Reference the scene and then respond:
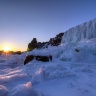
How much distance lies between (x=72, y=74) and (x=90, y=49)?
32.9ft

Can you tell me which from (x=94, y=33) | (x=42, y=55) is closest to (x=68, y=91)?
(x=42, y=55)

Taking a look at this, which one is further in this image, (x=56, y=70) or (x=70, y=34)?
(x=70, y=34)

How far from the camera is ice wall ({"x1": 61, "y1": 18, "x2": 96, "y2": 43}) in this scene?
26.5m

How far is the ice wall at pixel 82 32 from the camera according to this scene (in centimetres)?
2651

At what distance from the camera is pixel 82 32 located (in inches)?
1148

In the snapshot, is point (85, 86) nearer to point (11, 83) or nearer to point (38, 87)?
point (38, 87)

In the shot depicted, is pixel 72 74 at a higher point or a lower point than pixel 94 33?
lower

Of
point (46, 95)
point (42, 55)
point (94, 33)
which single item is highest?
point (94, 33)

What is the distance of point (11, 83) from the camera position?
6.79 m

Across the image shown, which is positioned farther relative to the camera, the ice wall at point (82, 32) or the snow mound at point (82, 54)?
the ice wall at point (82, 32)

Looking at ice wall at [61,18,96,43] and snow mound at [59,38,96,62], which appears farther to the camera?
ice wall at [61,18,96,43]

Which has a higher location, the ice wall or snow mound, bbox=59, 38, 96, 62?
the ice wall

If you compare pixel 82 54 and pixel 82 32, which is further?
pixel 82 32

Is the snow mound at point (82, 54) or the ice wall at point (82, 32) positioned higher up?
the ice wall at point (82, 32)
